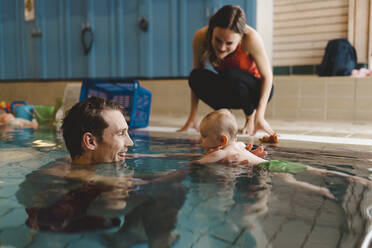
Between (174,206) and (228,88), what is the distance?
2.33 m

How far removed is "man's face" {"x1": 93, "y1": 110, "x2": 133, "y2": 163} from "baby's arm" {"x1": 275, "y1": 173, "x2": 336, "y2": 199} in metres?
0.78

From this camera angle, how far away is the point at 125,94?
4.59 m

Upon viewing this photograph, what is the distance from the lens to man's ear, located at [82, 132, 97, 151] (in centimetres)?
187

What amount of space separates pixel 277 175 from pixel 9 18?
21.5 ft

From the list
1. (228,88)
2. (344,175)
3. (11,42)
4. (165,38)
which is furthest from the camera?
(11,42)

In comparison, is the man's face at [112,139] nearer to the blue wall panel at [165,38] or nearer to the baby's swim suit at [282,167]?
the baby's swim suit at [282,167]

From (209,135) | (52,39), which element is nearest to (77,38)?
(52,39)

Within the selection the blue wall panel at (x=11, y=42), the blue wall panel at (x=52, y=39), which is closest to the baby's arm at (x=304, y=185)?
the blue wall panel at (x=52, y=39)

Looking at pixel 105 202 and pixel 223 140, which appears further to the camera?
pixel 223 140

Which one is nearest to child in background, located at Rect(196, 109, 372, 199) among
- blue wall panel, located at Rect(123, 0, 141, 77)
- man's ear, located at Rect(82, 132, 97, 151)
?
man's ear, located at Rect(82, 132, 97, 151)

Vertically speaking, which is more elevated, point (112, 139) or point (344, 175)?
point (112, 139)

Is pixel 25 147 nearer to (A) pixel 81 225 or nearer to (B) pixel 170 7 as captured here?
(A) pixel 81 225

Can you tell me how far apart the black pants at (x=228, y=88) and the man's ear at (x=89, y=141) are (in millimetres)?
1866

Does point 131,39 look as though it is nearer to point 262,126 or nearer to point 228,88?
point 228,88
